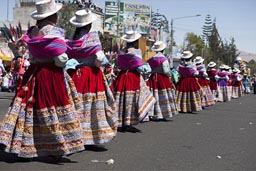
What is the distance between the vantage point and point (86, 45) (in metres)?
7.09

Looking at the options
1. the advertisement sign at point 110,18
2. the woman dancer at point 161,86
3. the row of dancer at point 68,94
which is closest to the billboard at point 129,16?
the advertisement sign at point 110,18

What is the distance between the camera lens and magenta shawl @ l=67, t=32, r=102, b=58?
7086mm

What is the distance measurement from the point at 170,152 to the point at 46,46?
2541mm

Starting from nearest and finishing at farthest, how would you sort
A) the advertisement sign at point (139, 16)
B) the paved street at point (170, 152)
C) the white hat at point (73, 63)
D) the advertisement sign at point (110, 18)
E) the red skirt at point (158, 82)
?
the paved street at point (170, 152) < the white hat at point (73, 63) < the red skirt at point (158, 82) < the advertisement sign at point (110, 18) < the advertisement sign at point (139, 16)

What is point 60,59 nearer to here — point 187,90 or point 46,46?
point 46,46

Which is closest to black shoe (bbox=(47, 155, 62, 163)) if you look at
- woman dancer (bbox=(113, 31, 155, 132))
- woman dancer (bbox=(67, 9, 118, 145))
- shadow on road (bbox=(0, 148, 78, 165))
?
shadow on road (bbox=(0, 148, 78, 165))

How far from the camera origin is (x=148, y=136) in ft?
29.3

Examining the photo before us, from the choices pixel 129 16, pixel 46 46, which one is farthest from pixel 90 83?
pixel 129 16

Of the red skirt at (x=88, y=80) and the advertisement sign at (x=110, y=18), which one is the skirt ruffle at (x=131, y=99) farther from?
the advertisement sign at (x=110, y=18)

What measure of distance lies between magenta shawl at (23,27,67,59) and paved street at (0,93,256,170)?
139 cm

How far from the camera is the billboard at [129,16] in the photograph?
193 feet

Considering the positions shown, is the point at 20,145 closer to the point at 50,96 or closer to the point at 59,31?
the point at 50,96

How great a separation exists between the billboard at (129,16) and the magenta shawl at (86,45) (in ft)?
169

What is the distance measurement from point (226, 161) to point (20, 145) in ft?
9.19
